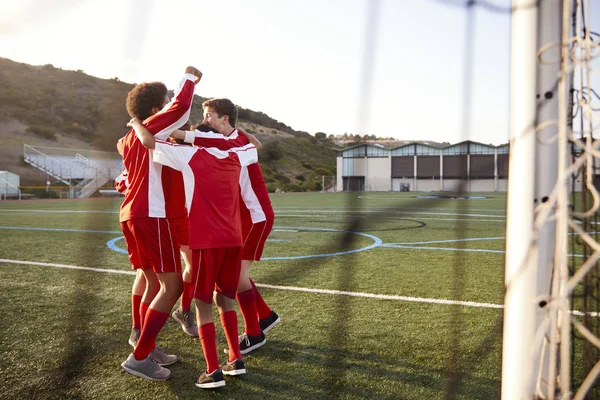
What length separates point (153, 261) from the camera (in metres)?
2.94

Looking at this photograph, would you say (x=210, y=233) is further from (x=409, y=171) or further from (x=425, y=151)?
(x=409, y=171)

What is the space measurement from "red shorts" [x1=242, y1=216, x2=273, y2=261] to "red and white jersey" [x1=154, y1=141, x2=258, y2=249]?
0.66 metres

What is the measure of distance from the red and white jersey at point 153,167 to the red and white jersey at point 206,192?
13cm

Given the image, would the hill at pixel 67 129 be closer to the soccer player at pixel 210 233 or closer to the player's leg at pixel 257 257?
the player's leg at pixel 257 257

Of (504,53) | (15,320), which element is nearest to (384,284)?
(504,53)

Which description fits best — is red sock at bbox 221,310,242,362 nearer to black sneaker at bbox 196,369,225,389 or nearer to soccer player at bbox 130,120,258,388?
soccer player at bbox 130,120,258,388

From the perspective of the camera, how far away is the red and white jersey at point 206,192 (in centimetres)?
285

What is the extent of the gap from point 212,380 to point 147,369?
403 mm

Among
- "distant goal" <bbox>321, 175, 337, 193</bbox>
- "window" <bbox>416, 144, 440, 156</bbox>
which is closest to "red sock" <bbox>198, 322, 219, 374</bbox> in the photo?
→ "distant goal" <bbox>321, 175, 337, 193</bbox>

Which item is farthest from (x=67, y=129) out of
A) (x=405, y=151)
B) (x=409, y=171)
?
(x=409, y=171)

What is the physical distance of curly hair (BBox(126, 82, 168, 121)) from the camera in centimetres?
308

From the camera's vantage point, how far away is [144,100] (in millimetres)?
3088

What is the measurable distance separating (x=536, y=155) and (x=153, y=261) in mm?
2054

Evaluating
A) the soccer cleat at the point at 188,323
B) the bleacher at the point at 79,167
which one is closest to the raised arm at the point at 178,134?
the soccer cleat at the point at 188,323
